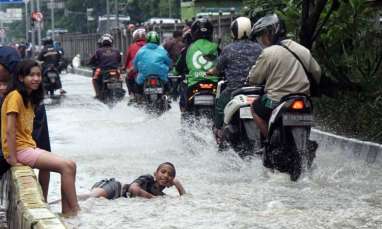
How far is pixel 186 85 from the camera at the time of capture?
489 inches

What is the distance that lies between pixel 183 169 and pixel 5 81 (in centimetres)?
286

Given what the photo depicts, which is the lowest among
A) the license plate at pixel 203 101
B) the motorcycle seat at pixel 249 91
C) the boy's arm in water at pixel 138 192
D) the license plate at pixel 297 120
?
the boy's arm in water at pixel 138 192

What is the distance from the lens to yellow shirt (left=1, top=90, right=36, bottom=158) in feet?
22.4

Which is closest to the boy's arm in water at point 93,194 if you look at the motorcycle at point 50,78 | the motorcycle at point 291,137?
the motorcycle at point 291,137

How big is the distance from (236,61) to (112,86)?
28.4 feet

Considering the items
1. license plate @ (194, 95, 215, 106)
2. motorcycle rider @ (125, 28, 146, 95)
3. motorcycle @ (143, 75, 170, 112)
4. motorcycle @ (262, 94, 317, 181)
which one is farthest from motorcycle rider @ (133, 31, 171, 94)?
motorcycle @ (262, 94, 317, 181)

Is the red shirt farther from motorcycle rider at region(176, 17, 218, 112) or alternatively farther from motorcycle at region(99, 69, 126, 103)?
motorcycle rider at region(176, 17, 218, 112)

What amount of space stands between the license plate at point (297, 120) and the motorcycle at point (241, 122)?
90 centimetres

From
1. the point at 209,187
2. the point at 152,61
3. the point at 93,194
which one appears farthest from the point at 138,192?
the point at 152,61

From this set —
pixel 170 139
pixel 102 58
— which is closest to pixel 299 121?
pixel 170 139

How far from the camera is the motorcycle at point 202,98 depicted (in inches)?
471

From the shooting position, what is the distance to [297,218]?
7.07 meters

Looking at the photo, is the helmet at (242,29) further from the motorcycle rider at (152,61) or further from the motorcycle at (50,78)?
the motorcycle at (50,78)

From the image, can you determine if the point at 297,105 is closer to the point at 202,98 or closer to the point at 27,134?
the point at 27,134
